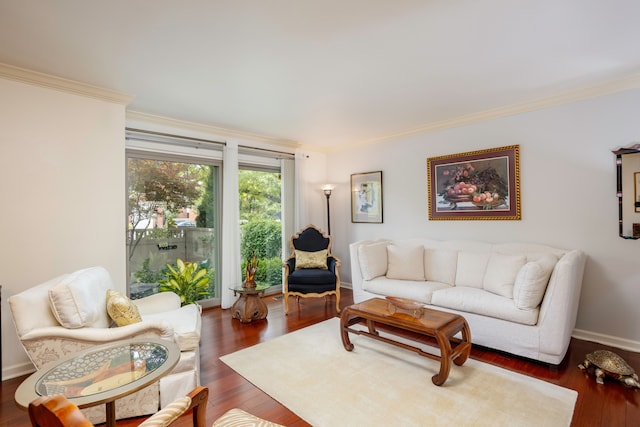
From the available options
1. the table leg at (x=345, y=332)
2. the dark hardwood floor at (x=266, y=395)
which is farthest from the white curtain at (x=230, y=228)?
the table leg at (x=345, y=332)

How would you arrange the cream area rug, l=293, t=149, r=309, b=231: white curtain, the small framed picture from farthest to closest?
l=293, t=149, r=309, b=231: white curtain < the small framed picture < the cream area rug

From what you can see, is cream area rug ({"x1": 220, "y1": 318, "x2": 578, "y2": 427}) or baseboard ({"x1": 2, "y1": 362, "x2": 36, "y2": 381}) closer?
cream area rug ({"x1": 220, "y1": 318, "x2": 578, "y2": 427})

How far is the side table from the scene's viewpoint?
12.6 feet

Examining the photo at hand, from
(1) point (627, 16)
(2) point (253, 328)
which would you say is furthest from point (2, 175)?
(1) point (627, 16)

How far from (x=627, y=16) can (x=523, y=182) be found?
1.88m

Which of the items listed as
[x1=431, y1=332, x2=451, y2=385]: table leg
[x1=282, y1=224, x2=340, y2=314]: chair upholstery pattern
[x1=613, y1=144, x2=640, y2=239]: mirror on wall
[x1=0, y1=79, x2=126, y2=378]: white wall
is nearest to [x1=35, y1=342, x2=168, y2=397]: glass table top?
[x1=0, y1=79, x2=126, y2=378]: white wall

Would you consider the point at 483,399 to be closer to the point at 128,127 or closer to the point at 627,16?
the point at 627,16

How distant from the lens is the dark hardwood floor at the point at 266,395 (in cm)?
204

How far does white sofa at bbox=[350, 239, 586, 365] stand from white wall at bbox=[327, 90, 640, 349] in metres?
0.22

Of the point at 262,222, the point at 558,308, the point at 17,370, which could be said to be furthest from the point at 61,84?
the point at 558,308

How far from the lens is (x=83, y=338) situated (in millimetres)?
1946

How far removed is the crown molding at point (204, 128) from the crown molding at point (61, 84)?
523 mm

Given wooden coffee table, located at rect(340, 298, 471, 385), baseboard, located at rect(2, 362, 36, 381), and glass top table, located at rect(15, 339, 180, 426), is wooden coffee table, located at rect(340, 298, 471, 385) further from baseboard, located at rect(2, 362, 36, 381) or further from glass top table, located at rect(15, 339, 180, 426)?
baseboard, located at rect(2, 362, 36, 381)

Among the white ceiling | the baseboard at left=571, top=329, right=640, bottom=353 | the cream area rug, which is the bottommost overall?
the cream area rug
